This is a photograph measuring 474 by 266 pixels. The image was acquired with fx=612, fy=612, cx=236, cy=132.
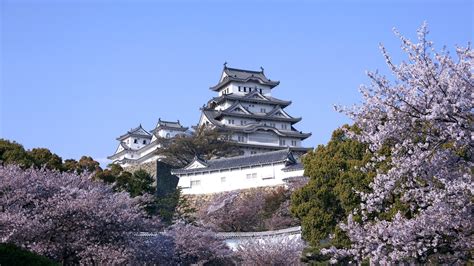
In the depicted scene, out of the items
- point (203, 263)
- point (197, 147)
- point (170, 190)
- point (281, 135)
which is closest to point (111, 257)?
point (203, 263)

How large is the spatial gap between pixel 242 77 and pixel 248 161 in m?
19.6

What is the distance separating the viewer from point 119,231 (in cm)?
1514

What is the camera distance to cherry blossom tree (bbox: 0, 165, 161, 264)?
43.6ft

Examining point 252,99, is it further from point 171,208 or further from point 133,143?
point 171,208

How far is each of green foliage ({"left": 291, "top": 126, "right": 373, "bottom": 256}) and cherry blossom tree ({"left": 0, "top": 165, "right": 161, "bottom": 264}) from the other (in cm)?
688

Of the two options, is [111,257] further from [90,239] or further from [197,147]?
[197,147]

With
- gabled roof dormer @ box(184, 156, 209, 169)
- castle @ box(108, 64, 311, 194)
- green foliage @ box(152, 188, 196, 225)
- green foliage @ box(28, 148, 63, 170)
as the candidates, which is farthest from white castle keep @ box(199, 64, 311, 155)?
green foliage @ box(28, 148, 63, 170)

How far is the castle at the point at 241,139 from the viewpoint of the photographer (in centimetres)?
3747

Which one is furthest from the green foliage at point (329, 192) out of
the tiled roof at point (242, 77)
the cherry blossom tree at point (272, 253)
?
the tiled roof at point (242, 77)

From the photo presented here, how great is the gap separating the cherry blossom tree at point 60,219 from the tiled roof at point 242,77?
4035 cm

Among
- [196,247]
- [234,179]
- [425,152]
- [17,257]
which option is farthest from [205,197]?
[425,152]

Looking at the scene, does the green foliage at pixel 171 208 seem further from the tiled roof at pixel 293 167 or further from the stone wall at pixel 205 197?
the tiled roof at pixel 293 167

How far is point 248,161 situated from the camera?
3819 centimetres

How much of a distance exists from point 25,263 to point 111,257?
705cm
